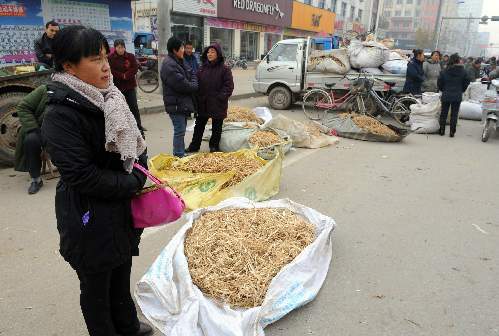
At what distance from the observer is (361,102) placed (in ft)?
31.3

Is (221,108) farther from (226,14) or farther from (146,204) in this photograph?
(226,14)

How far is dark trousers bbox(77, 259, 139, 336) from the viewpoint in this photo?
1.93 m

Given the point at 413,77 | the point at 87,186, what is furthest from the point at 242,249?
Answer: the point at 413,77

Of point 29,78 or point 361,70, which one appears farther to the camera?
point 361,70

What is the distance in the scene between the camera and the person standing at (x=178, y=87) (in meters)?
5.54

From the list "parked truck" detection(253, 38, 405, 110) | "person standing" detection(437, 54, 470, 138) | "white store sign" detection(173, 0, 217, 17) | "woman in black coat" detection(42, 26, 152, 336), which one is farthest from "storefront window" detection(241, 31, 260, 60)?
"woman in black coat" detection(42, 26, 152, 336)

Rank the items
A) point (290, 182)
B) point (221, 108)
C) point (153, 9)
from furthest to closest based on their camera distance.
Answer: point (153, 9)
point (221, 108)
point (290, 182)

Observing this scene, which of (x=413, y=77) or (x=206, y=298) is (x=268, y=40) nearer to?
(x=413, y=77)

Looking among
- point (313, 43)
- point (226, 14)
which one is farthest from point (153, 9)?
point (313, 43)

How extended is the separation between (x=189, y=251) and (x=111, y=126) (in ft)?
4.83

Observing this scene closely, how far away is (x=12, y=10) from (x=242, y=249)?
7.94m

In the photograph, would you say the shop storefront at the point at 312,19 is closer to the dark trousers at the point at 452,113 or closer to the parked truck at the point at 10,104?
the dark trousers at the point at 452,113

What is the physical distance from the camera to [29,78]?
5.56m

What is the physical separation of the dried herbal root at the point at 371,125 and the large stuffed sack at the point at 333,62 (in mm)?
2343
